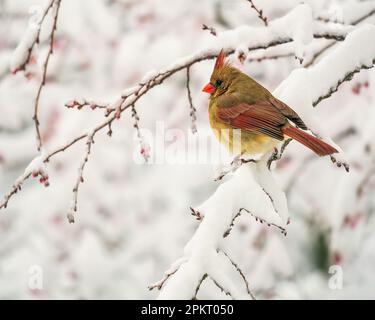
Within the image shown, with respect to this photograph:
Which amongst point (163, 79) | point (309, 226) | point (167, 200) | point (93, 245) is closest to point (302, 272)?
point (309, 226)

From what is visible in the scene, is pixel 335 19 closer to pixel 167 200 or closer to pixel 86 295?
pixel 167 200

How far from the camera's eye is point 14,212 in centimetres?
528

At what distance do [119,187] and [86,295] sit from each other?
1091 millimetres

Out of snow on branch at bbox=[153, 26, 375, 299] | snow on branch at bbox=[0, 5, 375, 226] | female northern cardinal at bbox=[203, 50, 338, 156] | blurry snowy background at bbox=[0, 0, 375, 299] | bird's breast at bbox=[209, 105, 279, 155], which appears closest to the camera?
snow on branch at bbox=[153, 26, 375, 299]

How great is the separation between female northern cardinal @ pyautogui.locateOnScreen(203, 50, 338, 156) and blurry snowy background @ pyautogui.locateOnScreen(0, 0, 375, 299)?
6.05 feet

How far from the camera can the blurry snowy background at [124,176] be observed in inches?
193

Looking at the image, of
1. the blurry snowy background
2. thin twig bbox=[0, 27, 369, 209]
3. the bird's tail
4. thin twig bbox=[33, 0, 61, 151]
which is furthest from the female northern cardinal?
the blurry snowy background

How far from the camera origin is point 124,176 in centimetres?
556

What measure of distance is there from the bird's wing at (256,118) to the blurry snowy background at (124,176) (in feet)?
6.37

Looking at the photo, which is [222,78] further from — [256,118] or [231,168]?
[231,168]

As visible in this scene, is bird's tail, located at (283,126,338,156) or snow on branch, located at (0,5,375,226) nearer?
bird's tail, located at (283,126,338,156)

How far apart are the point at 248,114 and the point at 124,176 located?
118 inches

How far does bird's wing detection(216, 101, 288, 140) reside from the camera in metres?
2.47

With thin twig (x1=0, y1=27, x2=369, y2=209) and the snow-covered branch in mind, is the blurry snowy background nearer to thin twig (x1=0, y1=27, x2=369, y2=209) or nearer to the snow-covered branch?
the snow-covered branch
